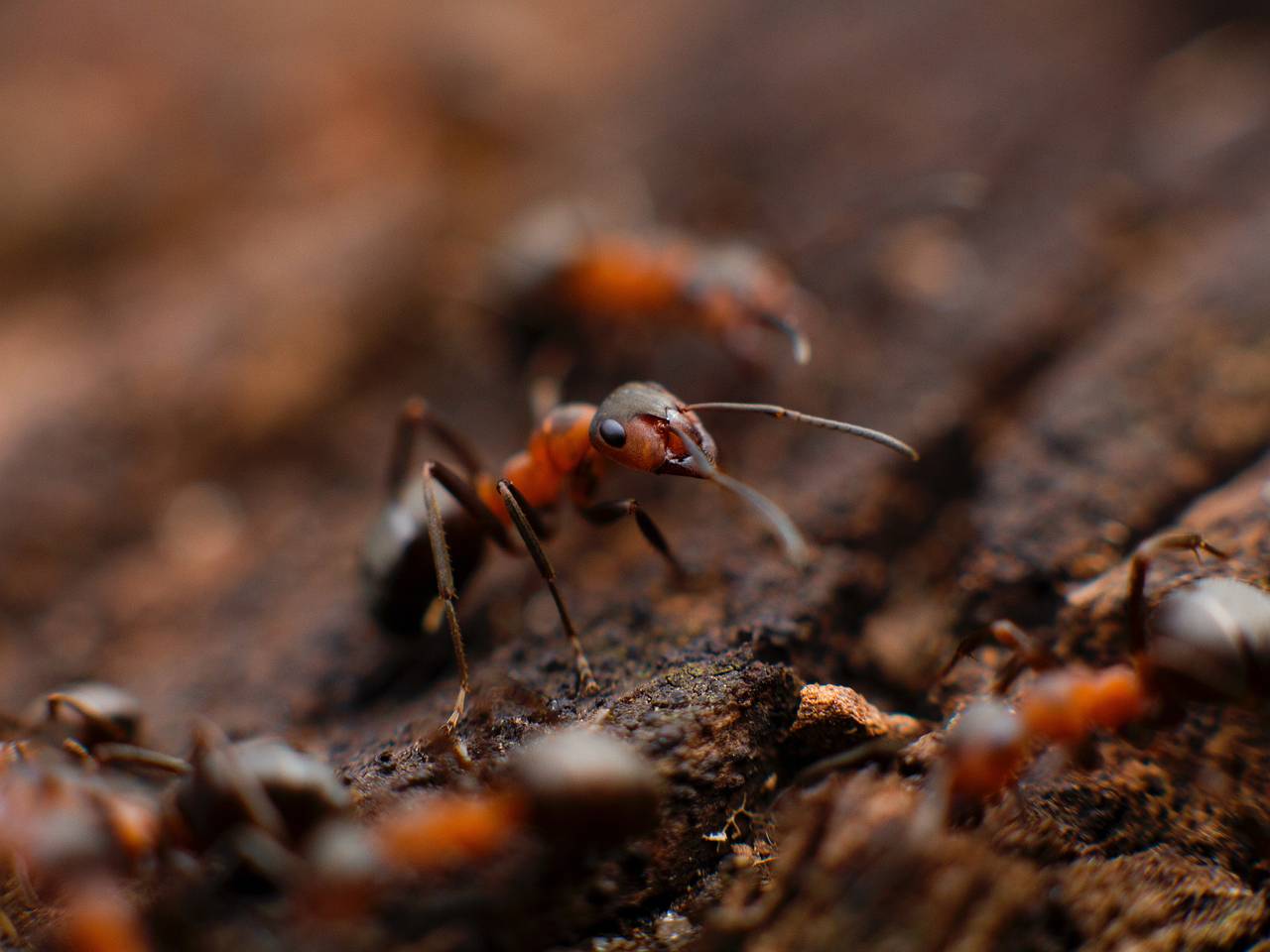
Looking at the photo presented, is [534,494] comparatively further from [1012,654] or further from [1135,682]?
[1135,682]

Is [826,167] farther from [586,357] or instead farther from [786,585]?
[786,585]

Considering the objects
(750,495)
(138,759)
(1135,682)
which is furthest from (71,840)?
(1135,682)

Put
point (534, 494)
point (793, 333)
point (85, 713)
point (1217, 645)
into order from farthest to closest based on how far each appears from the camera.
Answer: point (793, 333) → point (534, 494) → point (85, 713) → point (1217, 645)

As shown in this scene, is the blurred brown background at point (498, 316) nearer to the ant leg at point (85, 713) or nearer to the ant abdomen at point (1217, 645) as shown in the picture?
the ant leg at point (85, 713)

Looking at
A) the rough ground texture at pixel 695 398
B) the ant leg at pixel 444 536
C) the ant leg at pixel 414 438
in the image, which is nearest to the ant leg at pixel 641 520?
the rough ground texture at pixel 695 398

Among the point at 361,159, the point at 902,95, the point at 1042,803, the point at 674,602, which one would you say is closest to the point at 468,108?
the point at 361,159

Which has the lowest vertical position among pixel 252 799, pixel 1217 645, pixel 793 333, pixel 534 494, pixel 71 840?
pixel 1217 645

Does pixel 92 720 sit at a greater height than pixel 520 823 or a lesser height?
greater
